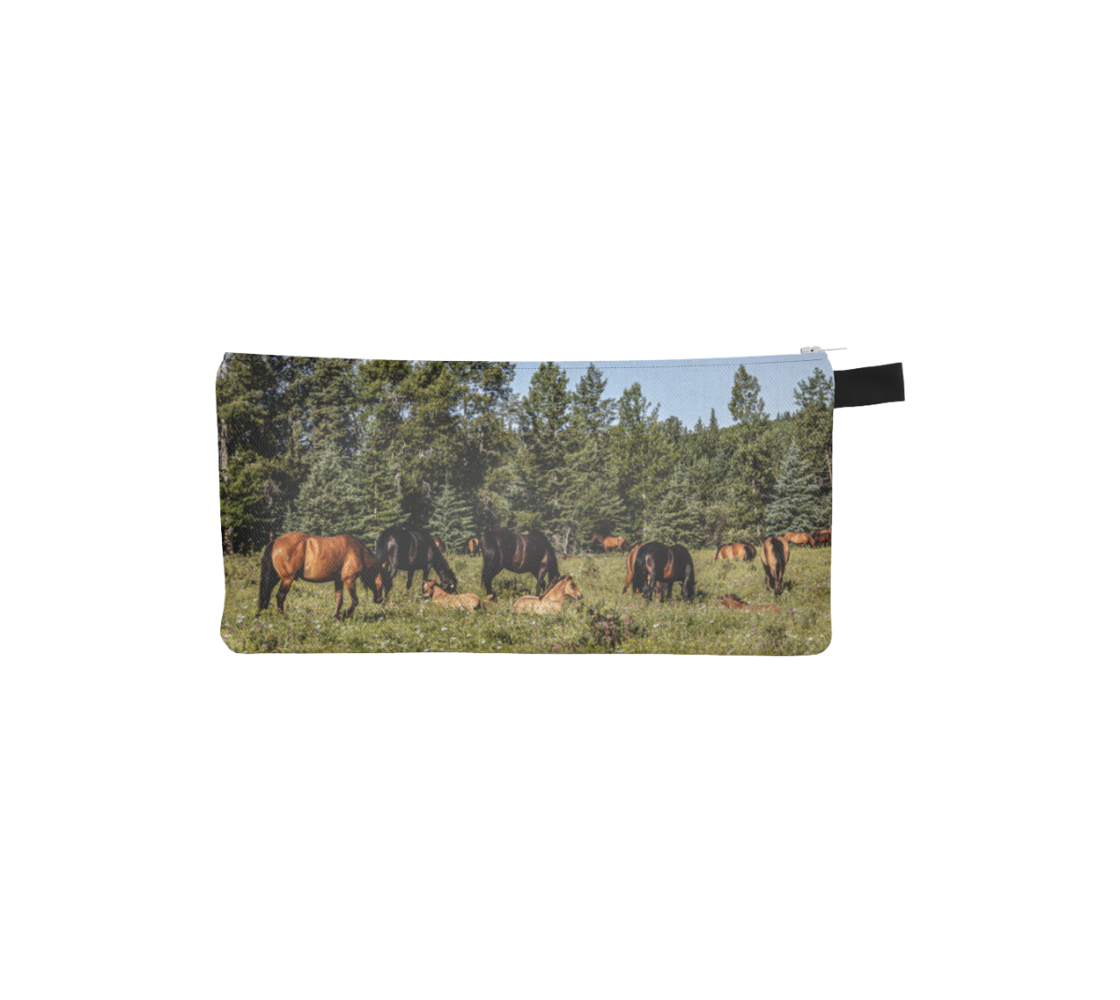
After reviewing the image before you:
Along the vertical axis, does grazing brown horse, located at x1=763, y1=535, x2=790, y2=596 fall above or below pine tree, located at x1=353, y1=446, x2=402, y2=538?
below

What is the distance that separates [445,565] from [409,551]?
188mm

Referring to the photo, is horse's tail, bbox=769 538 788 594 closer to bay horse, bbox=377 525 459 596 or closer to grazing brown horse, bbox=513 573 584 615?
grazing brown horse, bbox=513 573 584 615

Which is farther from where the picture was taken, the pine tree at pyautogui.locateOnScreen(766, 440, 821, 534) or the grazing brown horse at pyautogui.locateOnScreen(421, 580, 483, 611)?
the grazing brown horse at pyautogui.locateOnScreen(421, 580, 483, 611)

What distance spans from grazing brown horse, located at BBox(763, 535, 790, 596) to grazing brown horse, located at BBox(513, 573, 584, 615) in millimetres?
903

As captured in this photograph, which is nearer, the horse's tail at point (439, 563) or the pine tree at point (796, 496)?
the pine tree at point (796, 496)

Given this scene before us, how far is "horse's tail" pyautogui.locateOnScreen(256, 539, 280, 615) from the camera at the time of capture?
3342 mm

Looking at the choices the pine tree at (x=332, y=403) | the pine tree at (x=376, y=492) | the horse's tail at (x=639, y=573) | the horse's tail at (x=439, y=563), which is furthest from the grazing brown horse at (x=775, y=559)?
the pine tree at (x=332, y=403)

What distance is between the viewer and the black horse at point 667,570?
3.32m

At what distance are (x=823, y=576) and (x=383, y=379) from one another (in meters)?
2.32

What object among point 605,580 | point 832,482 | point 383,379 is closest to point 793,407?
point 832,482

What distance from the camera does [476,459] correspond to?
335 centimetres

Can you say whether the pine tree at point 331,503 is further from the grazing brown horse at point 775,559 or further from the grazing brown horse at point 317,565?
the grazing brown horse at point 775,559

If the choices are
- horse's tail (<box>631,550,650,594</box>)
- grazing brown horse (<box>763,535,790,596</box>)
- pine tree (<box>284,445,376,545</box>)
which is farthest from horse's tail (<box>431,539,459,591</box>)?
grazing brown horse (<box>763,535,790,596</box>)

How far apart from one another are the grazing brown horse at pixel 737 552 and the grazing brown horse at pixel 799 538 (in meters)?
0.17
